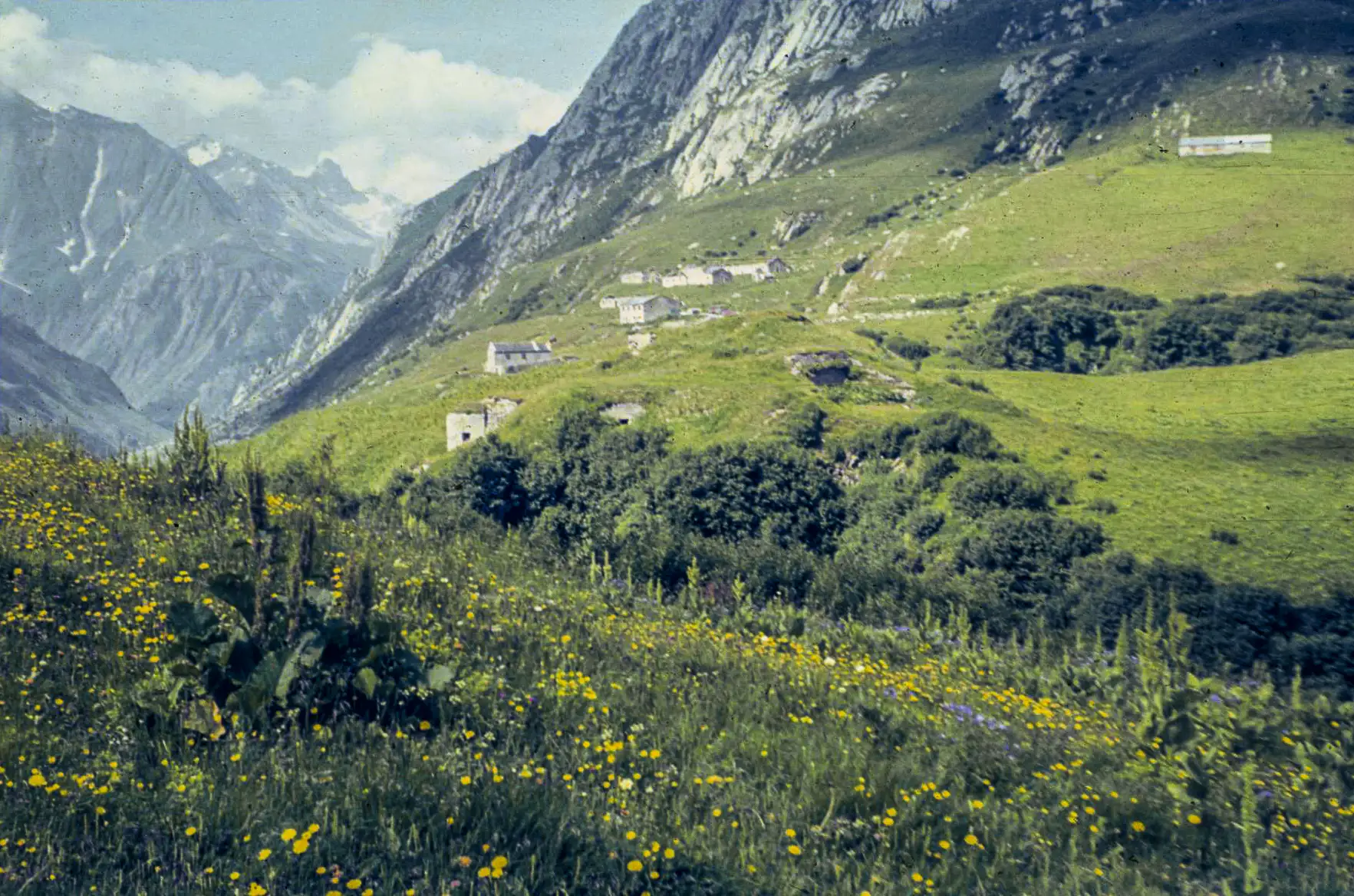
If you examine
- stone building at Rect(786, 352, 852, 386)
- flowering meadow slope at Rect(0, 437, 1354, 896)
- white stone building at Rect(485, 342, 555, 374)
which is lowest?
flowering meadow slope at Rect(0, 437, 1354, 896)

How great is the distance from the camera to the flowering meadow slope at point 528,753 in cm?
557

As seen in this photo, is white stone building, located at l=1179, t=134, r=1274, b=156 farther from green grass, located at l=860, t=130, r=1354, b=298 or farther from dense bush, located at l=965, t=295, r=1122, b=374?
dense bush, located at l=965, t=295, r=1122, b=374

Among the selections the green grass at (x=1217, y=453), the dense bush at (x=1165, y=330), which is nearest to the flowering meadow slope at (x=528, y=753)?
the green grass at (x=1217, y=453)

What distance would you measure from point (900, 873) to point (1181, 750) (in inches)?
214

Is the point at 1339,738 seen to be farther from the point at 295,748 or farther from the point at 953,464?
the point at 953,464

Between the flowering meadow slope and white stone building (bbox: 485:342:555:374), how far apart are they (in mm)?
140567

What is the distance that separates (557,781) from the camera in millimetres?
6703

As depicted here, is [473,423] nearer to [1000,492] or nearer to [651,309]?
[1000,492]

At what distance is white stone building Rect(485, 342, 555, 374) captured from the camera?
151 metres

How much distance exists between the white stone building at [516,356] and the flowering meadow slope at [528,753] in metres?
141

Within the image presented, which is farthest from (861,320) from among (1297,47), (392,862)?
(1297,47)

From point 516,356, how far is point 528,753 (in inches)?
5844

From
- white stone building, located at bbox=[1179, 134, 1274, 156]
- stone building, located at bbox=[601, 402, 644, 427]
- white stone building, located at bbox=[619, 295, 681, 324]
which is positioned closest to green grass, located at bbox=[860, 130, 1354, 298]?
white stone building, located at bbox=[1179, 134, 1274, 156]

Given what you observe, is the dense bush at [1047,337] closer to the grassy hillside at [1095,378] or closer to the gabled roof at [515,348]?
the grassy hillside at [1095,378]
